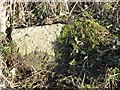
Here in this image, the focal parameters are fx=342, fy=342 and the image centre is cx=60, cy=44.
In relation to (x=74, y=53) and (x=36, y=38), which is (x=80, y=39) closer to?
(x=74, y=53)

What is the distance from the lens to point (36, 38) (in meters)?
3.59

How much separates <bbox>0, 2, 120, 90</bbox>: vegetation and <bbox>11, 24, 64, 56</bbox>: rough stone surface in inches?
2.2

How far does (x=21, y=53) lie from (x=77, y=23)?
0.66 m

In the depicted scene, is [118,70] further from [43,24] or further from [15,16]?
[15,16]

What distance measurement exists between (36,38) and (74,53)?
459mm

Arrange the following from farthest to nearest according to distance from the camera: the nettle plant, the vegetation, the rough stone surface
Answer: the rough stone surface
the nettle plant
the vegetation

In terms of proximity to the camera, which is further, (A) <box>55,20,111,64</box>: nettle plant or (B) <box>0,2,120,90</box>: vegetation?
(A) <box>55,20,111,64</box>: nettle plant

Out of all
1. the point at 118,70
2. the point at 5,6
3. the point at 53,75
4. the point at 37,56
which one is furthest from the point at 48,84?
the point at 5,6

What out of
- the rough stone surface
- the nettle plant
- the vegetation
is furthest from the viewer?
the rough stone surface

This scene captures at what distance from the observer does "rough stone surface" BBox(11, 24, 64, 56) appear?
3535mm

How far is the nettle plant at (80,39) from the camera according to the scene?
A: 3.40 metres

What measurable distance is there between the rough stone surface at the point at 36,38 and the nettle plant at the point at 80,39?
0.25ft

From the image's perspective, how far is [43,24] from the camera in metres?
3.72

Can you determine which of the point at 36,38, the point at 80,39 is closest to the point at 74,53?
the point at 80,39
